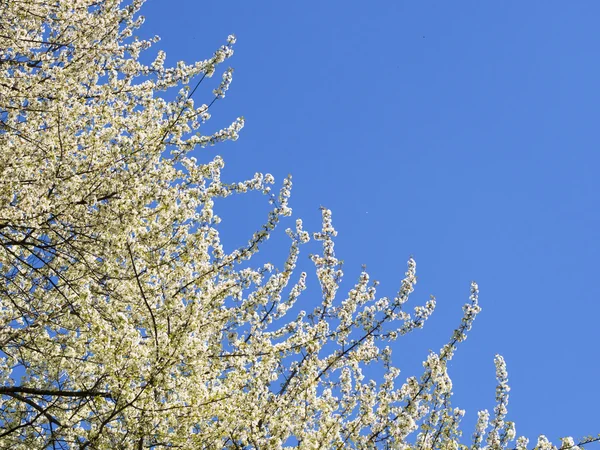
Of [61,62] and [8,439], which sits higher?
[61,62]

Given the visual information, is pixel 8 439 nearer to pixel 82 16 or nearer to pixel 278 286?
pixel 278 286

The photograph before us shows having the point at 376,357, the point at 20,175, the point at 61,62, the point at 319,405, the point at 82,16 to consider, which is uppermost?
the point at 82,16

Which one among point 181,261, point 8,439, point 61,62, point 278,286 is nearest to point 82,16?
point 61,62

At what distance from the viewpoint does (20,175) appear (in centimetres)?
746

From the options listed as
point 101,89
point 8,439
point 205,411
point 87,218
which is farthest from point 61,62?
point 205,411

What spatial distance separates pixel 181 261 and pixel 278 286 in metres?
1.24

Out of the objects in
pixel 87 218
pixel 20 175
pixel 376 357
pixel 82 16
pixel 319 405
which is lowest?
pixel 319 405

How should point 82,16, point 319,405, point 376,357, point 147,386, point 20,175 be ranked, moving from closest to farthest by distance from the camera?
point 147,386 → point 319,405 → point 20,175 → point 376,357 → point 82,16

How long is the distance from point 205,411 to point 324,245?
11.8 ft

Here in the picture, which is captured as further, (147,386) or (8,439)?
(8,439)

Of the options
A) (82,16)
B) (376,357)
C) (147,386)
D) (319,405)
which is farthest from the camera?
(82,16)

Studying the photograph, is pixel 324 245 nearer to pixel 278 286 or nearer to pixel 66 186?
pixel 278 286

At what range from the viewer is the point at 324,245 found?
8977mm

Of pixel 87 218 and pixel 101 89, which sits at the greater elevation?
pixel 101 89
